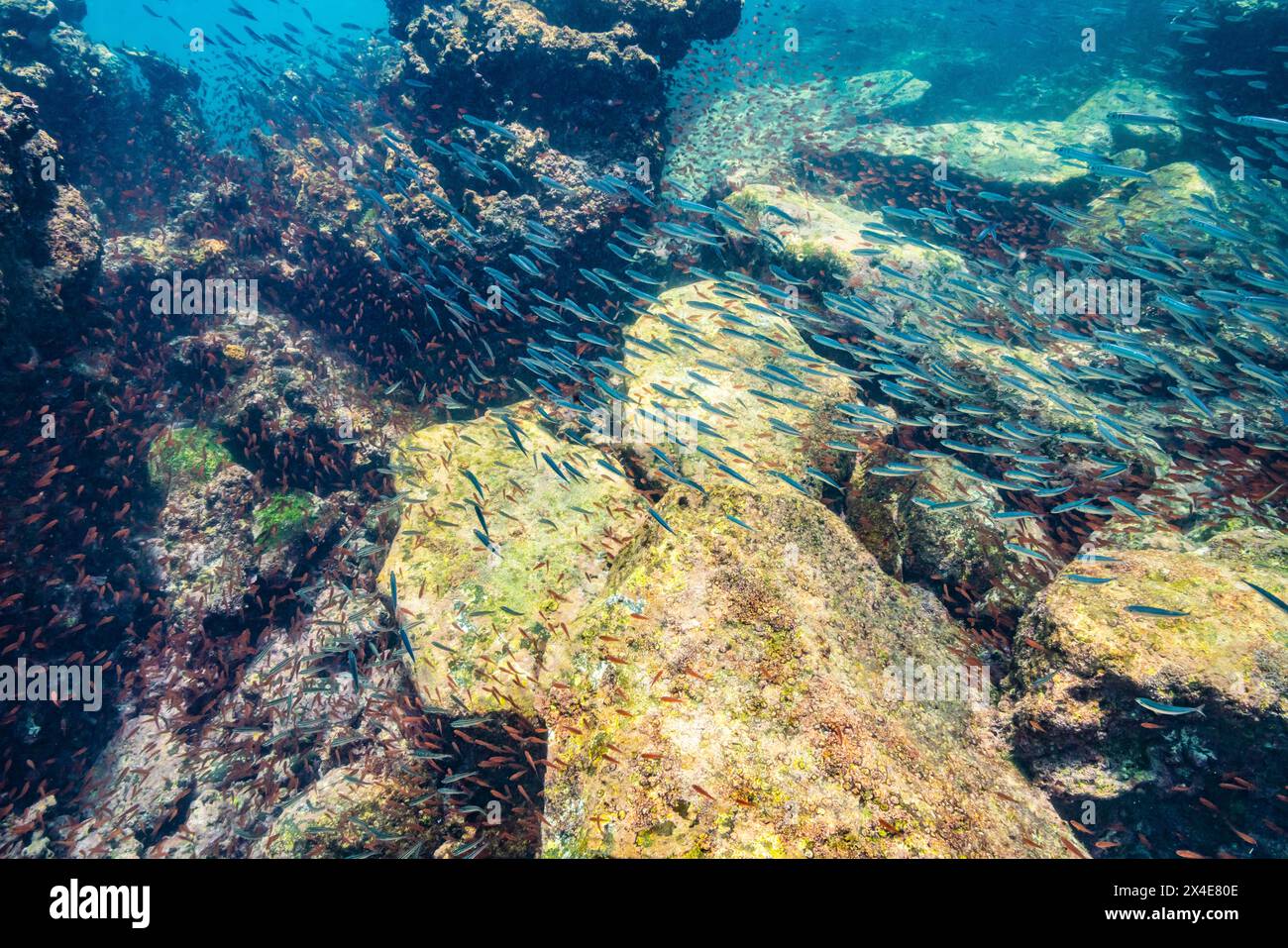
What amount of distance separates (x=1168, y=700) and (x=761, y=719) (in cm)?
366

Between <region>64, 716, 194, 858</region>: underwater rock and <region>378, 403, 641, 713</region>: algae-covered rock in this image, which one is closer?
<region>378, 403, 641, 713</region>: algae-covered rock

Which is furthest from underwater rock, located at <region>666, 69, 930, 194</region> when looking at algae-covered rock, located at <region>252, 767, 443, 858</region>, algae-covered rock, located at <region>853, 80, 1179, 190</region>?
algae-covered rock, located at <region>252, 767, 443, 858</region>

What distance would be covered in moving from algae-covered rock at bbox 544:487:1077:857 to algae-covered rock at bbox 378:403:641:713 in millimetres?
802

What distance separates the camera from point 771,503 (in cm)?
476

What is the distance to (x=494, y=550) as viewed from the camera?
19.2 feet

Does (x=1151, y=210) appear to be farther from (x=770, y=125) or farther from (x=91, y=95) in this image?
(x=91, y=95)

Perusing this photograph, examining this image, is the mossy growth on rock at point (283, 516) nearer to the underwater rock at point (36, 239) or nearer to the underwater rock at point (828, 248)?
the underwater rock at point (36, 239)

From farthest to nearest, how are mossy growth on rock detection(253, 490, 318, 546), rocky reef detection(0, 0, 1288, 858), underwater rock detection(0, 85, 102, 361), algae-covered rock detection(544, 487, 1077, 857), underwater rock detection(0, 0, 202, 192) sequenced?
underwater rock detection(0, 0, 202, 192), mossy growth on rock detection(253, 490, 318, 546), underwater rock detection(0, 85, 102, 361), rocky reef detection(0, 0, 1288, 858), algae-covered rock detection(544, 487, 1077, 857)

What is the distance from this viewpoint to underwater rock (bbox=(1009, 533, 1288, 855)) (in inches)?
163

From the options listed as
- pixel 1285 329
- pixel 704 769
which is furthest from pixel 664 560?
pixel 1285 329

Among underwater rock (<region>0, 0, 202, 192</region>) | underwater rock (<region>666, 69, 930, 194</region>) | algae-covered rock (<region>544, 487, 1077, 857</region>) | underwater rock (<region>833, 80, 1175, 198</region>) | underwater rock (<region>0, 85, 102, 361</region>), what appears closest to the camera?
algae-covered rock (<region>544, 487, 1077, 857</region>)

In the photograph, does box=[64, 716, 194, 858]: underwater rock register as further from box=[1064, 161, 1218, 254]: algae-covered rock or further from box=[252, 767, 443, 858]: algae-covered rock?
box=[1064, 161, 1218, 254]: algae-covered rock

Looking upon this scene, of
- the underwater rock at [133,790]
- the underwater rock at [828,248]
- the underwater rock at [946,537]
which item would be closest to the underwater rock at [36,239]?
the underwater rock at [133,790]
